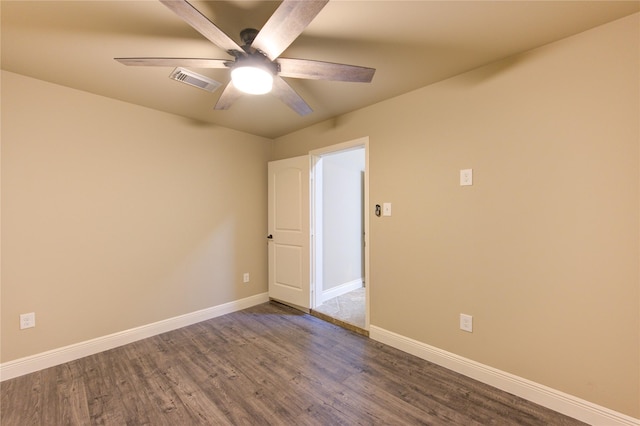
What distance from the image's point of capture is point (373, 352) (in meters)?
2.39

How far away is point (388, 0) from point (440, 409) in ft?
7.98

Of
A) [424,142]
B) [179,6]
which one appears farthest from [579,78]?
[179,6]

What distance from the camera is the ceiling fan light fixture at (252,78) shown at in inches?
58.1

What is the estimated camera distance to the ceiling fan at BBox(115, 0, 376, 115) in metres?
1.12

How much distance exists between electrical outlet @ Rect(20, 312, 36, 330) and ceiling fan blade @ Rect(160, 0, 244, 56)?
2.59m

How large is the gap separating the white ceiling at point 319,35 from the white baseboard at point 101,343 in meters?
2.26

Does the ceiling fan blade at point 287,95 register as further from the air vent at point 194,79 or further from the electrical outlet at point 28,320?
the electrical outlet at point 28,320

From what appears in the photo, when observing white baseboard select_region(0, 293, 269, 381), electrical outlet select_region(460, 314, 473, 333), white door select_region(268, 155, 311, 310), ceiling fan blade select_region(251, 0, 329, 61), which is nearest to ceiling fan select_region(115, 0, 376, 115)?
ceiling fan blade select_region(251, 0, 329, 61)

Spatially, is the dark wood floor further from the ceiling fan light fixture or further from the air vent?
the air vent

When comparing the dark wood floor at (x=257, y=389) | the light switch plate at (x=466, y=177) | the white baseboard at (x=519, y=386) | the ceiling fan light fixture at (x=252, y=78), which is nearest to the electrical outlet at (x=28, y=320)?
the dark wood floor at (x=257, y=389)

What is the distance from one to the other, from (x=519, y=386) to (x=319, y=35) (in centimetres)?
268

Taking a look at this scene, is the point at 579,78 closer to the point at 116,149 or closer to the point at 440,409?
the point at 440,409

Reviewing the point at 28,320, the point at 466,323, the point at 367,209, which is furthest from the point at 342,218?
the point at 28,320

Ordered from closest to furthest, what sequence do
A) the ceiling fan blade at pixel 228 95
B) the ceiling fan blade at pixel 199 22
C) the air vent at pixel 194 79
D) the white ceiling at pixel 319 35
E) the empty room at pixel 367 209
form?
the ceiling fan blade at pixel 199 22, the white ceiling at pixel 319 35, the empty room at pixel 367 209, the ceiling fan blade at pixel 228 95, the air vent at pixel 194 79
